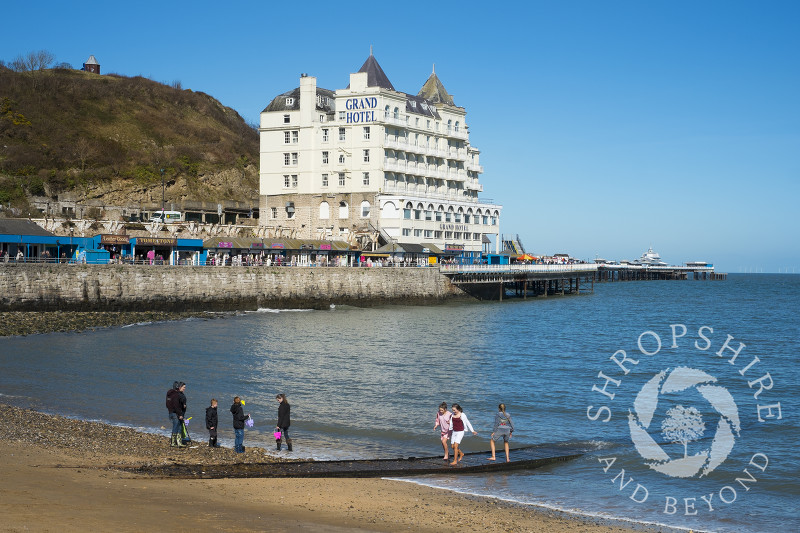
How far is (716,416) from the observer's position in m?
27.4

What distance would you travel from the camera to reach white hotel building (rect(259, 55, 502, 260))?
285 feet

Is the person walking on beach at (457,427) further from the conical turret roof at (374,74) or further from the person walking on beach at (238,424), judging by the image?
the conical turret roof at (374,74)

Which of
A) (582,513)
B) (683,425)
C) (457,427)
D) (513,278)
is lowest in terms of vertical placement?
(582,513)

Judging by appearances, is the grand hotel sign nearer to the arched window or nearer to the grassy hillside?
the arched window

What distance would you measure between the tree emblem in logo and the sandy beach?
20.6 feet

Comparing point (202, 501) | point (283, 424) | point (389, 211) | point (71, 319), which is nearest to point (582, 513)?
point (202, 501)

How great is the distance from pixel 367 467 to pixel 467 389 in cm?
1378

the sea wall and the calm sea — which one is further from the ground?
the sea wall

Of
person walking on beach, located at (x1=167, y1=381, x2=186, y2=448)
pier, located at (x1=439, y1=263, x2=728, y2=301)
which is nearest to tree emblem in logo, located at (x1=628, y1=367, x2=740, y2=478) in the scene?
person walking on beach, located at (x1=167, y1=381, x2=186, y2=448)

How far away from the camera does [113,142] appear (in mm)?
104375

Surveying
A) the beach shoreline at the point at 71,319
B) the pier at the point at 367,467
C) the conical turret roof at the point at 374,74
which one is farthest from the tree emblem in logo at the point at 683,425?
the conical turret roof at the point at 374,74

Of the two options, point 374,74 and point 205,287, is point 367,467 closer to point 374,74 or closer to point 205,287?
point 205,287

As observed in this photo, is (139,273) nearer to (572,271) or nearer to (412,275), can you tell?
(412,275)

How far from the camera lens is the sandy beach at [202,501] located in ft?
42.4
